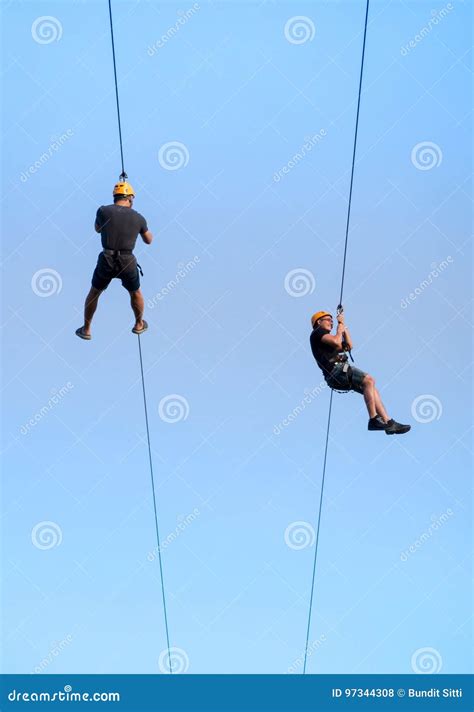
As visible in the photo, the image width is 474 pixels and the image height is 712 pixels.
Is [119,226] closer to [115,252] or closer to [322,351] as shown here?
[115,252]

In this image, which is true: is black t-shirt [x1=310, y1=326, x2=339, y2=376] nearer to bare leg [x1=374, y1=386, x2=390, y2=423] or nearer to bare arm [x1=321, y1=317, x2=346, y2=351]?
bare arm [x1=321, y1=317, x2=346, y2=351]

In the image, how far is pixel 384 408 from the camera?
15922mm

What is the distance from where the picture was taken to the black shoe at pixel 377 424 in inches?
620

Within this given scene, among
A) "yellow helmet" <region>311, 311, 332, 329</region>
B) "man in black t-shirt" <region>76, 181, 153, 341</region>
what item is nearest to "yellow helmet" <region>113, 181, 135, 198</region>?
"man in black t-shirt" <region>76, 181, 153, 341</region>

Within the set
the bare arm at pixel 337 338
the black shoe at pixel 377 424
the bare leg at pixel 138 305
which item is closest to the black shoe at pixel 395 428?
the black shoe at pixel 377 424

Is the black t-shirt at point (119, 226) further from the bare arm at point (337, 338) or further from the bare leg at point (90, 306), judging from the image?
the bare arm at point (337, 338)

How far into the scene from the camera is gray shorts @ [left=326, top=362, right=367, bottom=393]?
16219mm

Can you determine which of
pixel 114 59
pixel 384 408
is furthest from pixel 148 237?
pixel 384 408

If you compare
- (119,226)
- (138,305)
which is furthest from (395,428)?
(119,226)

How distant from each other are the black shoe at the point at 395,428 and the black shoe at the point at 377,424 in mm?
47

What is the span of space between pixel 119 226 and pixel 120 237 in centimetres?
13

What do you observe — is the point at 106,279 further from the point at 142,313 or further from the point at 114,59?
the point at 114,59

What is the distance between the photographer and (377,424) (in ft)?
51.8

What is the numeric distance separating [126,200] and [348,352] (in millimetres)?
2956
